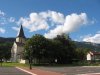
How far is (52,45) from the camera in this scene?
288 ft

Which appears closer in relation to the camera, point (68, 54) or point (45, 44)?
point (45, 44)

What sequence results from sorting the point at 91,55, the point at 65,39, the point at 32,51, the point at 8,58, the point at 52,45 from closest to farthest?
1. the point at 32,51
2. the point at 52,45
3. the point at 65,39
4. the point at 8,58
5. the point at 91,55

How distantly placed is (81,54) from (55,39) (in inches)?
1630

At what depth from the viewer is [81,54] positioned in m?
136

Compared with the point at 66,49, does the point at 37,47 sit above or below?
above

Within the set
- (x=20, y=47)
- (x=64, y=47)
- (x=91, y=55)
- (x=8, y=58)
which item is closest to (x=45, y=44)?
(x=64, y=47)

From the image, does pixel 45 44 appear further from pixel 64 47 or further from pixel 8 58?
pixel 8 58

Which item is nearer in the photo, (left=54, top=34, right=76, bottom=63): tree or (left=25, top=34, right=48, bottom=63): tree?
(left=25, top=34, right=48, bottom=63): tree

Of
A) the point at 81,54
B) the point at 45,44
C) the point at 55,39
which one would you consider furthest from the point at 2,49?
the point at 45,44

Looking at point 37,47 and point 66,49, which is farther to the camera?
point 66,49

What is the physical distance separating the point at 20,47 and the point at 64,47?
154ft

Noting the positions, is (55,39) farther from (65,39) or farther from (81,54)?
(81,54)

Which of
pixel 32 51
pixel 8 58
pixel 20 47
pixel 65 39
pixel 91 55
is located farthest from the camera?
pixel 91 55

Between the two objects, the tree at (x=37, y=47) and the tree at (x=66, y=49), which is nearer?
the tree at (x=37, y=47)
